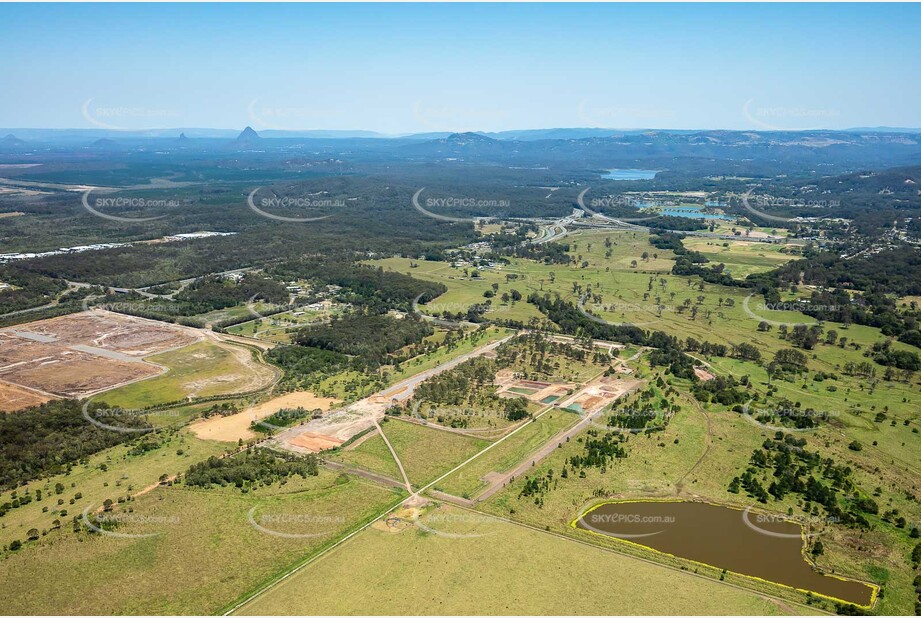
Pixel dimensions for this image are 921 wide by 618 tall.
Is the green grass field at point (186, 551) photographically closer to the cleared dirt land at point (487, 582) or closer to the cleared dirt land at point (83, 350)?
the cleared dirt land at point (487, 582)

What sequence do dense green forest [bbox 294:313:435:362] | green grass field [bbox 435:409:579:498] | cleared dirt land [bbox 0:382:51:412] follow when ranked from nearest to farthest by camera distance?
green grass field [bbox 435:409:579:498] → cleared dirt land [bbox 0:382:51:412] → dense green forest [bbox 294:313:435:362]

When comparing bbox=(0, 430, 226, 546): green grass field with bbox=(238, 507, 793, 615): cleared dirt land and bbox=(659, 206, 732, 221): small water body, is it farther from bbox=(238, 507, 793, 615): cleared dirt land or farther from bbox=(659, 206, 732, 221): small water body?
bbox=(659, 206, 732, 221): small water body

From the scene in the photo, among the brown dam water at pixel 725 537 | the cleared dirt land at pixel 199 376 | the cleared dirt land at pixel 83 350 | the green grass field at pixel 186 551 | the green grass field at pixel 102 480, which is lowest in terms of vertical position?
the brown dam water at pixel 725 537

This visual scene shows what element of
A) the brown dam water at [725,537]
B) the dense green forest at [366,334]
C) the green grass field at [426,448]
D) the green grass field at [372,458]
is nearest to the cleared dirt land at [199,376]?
the dense green forest at [366,334]

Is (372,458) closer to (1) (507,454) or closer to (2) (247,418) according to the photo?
(1) (507,454)

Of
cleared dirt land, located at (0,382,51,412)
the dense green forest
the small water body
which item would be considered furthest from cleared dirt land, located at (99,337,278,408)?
the small water body
